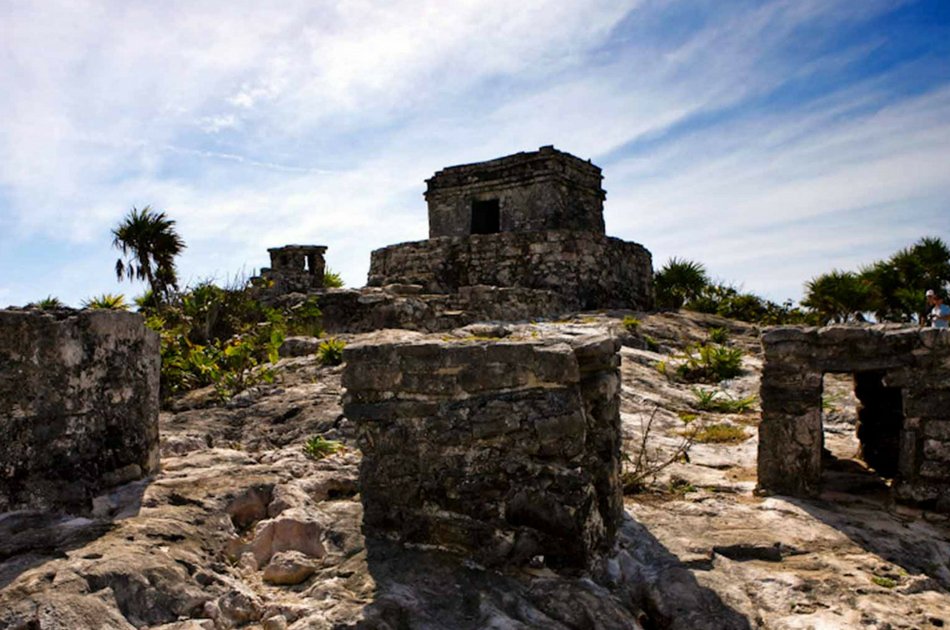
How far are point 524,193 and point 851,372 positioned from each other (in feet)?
34.4

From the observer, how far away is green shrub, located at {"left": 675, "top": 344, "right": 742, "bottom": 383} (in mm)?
9486

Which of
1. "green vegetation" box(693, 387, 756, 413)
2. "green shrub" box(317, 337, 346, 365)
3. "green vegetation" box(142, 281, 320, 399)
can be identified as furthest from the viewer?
"green vegetation" box(693, 387, 756, 413)

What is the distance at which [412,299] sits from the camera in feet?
38.7

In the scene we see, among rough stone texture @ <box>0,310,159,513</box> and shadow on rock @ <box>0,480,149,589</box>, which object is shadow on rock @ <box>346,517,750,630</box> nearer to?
shadow on rock @ <box>0,480,149,589</box>

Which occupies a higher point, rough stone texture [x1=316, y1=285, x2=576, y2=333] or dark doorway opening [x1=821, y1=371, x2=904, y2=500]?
rough stone texture [x1=316, y1=285, x2=576, y2=333]

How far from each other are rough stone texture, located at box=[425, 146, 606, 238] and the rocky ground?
10.2 meters

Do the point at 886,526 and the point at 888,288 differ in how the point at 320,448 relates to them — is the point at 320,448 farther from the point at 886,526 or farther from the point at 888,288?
the point at 888,288

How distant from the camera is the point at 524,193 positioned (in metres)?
15.6

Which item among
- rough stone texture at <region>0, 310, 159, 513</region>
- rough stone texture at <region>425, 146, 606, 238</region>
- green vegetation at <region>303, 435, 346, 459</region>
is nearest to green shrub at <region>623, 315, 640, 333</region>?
rough stone texture at <region>425, 146, 606, 238</region>

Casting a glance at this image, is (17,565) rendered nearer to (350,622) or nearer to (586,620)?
(350,622)

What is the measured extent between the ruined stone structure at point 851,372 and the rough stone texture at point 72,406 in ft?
15.3

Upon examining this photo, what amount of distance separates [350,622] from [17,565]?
1.46 meters

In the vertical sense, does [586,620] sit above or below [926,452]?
below

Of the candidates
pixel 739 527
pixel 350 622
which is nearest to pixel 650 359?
pixel 739 527
